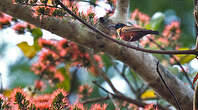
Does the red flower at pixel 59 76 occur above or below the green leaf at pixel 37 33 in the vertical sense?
below

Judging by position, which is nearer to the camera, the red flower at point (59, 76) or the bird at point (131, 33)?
the bird at point (131, 33)

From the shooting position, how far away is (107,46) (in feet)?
4.45

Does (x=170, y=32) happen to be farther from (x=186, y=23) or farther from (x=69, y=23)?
(x=186, y=23)

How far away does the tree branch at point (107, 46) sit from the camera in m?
1.25

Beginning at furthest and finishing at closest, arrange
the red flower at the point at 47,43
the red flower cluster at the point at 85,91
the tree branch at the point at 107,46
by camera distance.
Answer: the red flower cluster at the point at 85,91, the red flower at the point at 47,43, the tree branch at the point at 107,46

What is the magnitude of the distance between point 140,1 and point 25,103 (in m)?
3.39

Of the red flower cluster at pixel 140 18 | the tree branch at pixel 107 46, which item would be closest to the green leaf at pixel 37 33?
the tree branch at pixel 107 46

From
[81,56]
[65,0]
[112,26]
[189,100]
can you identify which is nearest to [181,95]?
[189,100]

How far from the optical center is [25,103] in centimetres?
119

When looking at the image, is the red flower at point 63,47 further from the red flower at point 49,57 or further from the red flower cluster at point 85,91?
the red flower cluster at point 85,91

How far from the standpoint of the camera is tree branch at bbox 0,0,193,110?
125 centimetres

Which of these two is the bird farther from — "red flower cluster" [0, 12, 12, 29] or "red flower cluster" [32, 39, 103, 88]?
"red flower cluster" [0, 12, 12, 29]

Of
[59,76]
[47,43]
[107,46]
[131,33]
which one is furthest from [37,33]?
[131,33]

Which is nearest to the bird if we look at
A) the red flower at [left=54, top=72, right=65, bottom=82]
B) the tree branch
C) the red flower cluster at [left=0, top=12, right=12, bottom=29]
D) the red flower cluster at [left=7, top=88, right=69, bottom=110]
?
the tree branch
